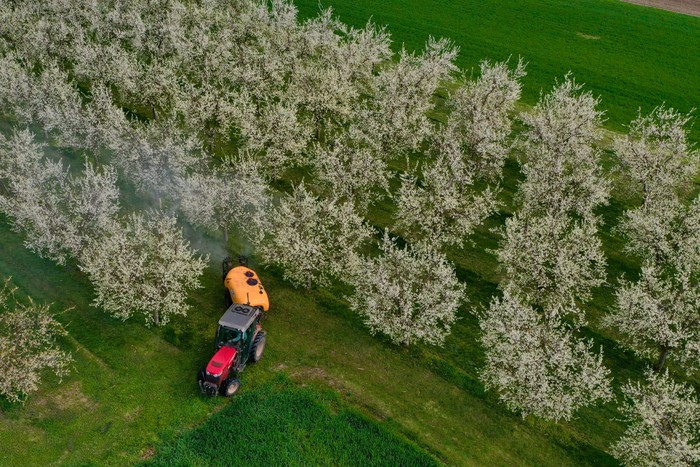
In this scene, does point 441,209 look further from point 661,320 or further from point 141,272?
point 141,272

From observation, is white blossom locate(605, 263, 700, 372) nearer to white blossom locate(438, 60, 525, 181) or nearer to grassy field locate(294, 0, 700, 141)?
white blossom locate(438, 60, 525, 181)

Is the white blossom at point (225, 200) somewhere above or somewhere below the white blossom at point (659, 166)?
below

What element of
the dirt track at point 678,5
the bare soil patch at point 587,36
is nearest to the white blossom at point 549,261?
the bare soil patch at point 587,36

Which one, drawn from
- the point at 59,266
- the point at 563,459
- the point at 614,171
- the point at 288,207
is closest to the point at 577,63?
the point at 614,171

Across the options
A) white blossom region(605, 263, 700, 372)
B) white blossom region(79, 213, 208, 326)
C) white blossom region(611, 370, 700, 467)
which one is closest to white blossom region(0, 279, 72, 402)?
white blossom region(79, 213, 208, 326)

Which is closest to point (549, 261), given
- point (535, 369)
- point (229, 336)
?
point (535, 369)

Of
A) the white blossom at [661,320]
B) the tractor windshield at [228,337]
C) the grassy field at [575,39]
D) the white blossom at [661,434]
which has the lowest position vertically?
the tractor windshield at [228,337]

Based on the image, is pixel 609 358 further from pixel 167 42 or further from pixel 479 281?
pixel 167 42

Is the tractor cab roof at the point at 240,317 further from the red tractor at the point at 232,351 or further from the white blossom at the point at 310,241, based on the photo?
the white blossom at the point at 310,241
